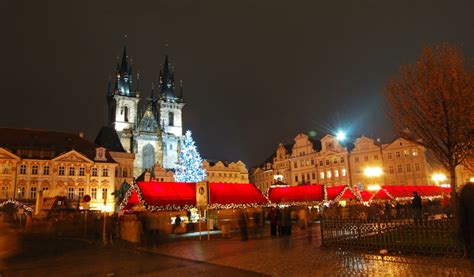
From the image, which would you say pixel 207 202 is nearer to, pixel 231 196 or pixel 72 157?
pixel 231 196

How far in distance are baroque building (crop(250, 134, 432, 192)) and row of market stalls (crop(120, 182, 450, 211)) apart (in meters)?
20.4

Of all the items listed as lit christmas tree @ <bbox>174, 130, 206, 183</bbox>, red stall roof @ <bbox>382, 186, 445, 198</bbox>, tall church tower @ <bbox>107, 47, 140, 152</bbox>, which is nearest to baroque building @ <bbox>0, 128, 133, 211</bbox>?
lit christmas tree @ <bbox>174, 130, 206, 183</bbox>

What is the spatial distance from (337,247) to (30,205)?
45.0 meters

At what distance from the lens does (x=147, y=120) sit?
83000mm

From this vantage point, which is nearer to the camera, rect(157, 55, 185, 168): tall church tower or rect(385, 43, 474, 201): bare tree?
rect(385, 43, 474, 201): bare tree

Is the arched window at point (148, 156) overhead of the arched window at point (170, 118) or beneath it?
beneath

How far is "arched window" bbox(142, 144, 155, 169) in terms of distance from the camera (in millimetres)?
78250

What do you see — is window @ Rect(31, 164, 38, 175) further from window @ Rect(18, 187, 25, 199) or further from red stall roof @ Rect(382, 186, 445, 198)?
red stall roof @ Rect(382, 186, 445, 198)

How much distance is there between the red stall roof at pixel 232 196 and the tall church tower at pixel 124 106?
55379 millimetres

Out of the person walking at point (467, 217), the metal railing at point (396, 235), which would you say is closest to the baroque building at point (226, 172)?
the metal railing at point (396, 235)

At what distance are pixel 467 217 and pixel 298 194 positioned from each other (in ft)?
68.4

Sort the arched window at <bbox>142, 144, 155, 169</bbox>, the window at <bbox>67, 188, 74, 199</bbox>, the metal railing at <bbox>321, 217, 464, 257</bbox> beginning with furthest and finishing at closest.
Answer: the arched window at <bbox>142, 144, 155, 169</bbox> → the window at <bbox>67, 188, 74, 199</bbox> → the metal railing at <bbox>321, 217, 464, 257</bbox>

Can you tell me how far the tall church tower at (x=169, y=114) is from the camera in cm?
8075

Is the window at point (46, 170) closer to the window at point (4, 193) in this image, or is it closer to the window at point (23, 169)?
the window at point (23, 169)
